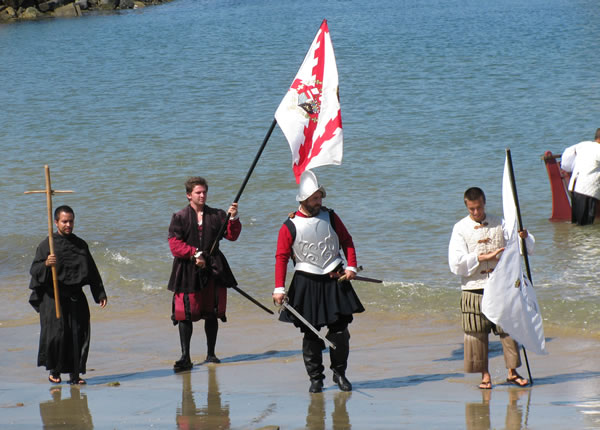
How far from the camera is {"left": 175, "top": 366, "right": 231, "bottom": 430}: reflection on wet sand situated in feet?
17.9

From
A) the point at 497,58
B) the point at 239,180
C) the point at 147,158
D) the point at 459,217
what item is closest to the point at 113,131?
the point at 147,158

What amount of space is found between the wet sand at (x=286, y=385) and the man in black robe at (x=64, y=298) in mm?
209

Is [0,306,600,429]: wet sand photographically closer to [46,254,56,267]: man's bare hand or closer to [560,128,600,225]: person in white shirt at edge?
[46,254,56,267]: man's bare hand

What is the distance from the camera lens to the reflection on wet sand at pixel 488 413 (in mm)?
5223

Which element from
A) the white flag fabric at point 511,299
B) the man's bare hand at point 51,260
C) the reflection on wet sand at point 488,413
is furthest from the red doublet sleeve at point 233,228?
the reflection on wet sand at point 488,413

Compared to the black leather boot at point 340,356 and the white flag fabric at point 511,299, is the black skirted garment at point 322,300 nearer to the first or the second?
the black leather boot at point 340,356

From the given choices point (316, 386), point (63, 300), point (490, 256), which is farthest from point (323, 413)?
point (63, 300)

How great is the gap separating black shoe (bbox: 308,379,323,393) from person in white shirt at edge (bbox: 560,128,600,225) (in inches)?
279

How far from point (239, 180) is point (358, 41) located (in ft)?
78.9

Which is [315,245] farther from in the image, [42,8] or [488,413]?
[42,8]

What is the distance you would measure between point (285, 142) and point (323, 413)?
15.9 m

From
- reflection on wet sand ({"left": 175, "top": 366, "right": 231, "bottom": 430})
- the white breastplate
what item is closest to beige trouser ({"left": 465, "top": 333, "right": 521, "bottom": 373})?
the white breastplate

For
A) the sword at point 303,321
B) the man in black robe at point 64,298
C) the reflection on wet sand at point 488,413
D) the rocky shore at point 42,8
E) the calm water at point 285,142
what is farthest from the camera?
the rocky shore at point 42,8

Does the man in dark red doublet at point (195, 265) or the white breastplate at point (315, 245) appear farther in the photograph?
the man in dark red doublet at point (195, 265)
